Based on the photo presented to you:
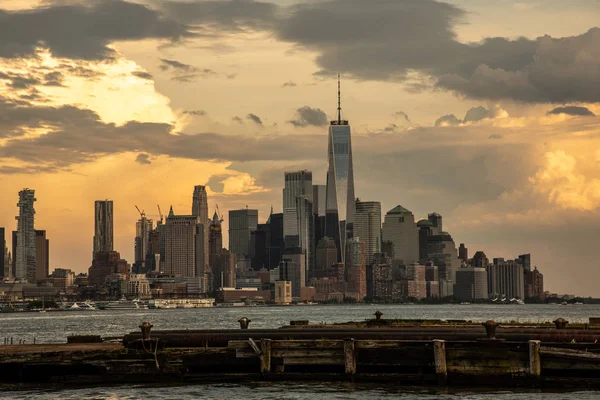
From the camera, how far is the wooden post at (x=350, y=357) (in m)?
49.2

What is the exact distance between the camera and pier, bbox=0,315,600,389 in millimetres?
47938

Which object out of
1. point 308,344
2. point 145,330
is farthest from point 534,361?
point 145,330

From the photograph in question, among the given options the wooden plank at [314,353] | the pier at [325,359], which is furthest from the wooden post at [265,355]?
the wooden plank at [314,353]

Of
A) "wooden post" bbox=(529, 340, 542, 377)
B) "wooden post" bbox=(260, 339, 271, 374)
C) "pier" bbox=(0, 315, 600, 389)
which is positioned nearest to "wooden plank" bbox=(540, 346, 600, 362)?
"pier" bbox=(0, 315, 600, 389)

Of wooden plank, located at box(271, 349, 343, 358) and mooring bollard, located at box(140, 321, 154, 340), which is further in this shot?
mooring bollard, located at box(140, 321, 154, 340)

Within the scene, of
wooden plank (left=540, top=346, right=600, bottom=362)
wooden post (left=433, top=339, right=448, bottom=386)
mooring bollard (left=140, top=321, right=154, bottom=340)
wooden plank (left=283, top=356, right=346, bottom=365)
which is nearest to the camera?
wooden plank (left=540, top=346, right=600, bottom=362)

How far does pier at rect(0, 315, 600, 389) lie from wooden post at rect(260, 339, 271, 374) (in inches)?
1.9

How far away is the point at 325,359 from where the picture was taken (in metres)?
50.0

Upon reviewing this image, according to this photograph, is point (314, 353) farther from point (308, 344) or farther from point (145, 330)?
point (145, 330)

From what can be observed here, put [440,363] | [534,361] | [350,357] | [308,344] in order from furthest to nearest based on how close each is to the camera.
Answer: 1. [308,344]
2. [350,357]
3. [440,363]
4. [534,361]

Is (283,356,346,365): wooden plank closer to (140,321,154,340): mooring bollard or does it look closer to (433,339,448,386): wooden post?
(433,339,448,386): wooden post

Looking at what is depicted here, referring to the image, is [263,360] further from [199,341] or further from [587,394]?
[587,394]

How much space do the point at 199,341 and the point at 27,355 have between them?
8.60m

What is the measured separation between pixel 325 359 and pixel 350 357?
132 centimetres
